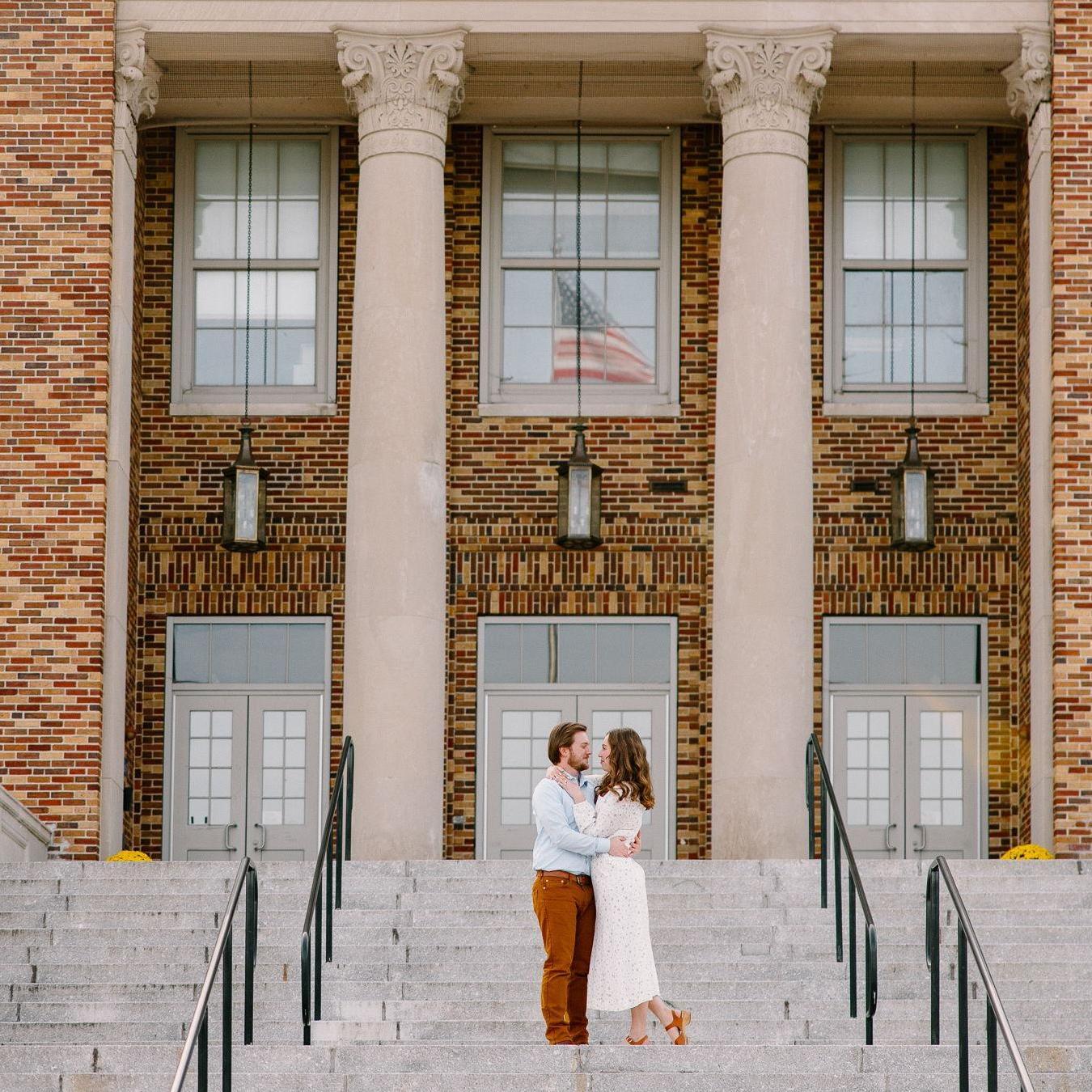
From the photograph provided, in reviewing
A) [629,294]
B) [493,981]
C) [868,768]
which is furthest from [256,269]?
[493,981]

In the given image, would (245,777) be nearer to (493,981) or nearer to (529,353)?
(529,353)

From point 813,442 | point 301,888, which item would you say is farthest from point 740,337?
point 301,888

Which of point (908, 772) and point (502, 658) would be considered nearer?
point (908, 772)

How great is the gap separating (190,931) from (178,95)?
9371mm

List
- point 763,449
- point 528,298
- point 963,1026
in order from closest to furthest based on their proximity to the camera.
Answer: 1. point 963,1026
2. point 763,449
3. point 528,298

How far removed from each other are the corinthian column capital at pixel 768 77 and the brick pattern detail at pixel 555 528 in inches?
90.0

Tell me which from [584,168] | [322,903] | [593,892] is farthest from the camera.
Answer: [584,168]

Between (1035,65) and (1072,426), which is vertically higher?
(1035,65)

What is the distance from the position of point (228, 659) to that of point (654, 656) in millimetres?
3712

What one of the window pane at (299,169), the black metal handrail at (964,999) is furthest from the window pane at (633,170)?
the black metal handrail at (964,999)

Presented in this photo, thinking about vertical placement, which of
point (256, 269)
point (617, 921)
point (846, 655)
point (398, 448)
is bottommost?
point (617, 921)

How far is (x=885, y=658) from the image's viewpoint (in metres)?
22.2

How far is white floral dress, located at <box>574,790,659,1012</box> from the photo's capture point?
1271 cm

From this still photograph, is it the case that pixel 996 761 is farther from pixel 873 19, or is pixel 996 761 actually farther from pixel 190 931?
pixel 190 931
